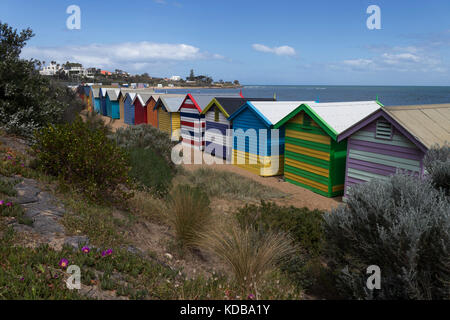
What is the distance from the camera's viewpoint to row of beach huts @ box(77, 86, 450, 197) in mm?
9242

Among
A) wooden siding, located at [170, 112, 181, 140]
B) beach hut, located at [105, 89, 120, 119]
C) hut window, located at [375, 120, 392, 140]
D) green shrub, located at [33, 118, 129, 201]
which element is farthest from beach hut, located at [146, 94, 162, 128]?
green shrub, located at [33, 118, 129, 201]

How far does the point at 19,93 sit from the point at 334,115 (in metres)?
10.3

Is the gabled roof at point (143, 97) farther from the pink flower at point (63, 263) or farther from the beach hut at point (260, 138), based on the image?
the pink flower at point (63, 263)

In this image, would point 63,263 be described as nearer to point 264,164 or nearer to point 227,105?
point 264,164

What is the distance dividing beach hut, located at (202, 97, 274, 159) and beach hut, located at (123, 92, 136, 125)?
13.4 meters

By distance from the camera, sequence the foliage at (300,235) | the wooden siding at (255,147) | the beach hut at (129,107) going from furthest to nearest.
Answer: the beach hut at (129,107), the wooden siding at (255,147), the foliage at (300,235)

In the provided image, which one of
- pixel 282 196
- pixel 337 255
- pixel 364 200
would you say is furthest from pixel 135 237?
pixel 282 196

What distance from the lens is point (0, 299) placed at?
9.85 ft

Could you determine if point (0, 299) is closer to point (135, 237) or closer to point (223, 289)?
point (223, 289)

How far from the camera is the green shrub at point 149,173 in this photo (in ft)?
28.4

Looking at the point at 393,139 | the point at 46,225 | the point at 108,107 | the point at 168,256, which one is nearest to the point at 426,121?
the point at 393,139

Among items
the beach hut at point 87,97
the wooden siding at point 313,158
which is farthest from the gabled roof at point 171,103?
the beach hut at point 87,97

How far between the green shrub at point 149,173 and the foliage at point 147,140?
202cm
